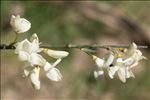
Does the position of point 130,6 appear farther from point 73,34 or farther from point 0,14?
point 0,14

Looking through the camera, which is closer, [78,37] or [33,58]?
[33,58]

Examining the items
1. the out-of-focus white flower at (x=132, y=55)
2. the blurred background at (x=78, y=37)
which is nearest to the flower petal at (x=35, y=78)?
the out-of-focus white flower at (x=132, y=55)

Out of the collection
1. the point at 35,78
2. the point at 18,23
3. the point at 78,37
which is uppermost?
the point at 18,23

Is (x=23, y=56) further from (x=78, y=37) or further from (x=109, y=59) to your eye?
(x=78, y=37)

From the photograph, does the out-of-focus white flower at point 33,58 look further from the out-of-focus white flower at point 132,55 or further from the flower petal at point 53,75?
the out-of-focus white flower at point 132,55

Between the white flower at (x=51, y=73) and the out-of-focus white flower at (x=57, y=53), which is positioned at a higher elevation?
the out-of-focus white flower at (x=57, y=53)

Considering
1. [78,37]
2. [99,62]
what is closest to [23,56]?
[99,62]

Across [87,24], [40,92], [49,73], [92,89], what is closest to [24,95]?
[40,92]
